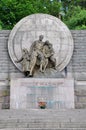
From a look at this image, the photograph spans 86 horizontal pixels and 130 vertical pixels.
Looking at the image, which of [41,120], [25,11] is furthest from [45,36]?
[25,11]

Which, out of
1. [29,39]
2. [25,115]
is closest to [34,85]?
[29,39]

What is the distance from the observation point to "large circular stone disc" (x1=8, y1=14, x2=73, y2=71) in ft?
63.5

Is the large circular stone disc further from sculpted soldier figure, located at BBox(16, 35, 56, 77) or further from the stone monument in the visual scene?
sculpted soldier figure, located at BBox(16, 35, 56, 77)

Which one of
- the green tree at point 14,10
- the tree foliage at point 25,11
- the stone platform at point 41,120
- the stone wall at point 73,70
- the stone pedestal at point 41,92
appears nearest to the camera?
the stone platform at point 41,120

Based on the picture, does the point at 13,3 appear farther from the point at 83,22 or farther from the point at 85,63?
the point at 85,63

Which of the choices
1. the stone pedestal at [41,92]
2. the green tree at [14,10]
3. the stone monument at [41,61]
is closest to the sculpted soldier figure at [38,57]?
the stone monument at [41,61]

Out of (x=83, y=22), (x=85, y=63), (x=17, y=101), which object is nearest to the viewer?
(x=17, y=101)

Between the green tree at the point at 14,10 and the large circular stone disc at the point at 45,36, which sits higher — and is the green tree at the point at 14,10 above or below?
above

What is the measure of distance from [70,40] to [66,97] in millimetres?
3304

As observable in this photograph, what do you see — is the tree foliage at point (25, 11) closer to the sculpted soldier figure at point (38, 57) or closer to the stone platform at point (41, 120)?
the sculpted soldier figure at point (38, 57)

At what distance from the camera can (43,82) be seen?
1767cm

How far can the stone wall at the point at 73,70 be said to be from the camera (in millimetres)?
18594

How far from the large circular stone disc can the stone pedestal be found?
1.57m

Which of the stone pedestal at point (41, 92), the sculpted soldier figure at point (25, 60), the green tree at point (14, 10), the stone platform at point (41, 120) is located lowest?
the stone platform at point (41, 120)
